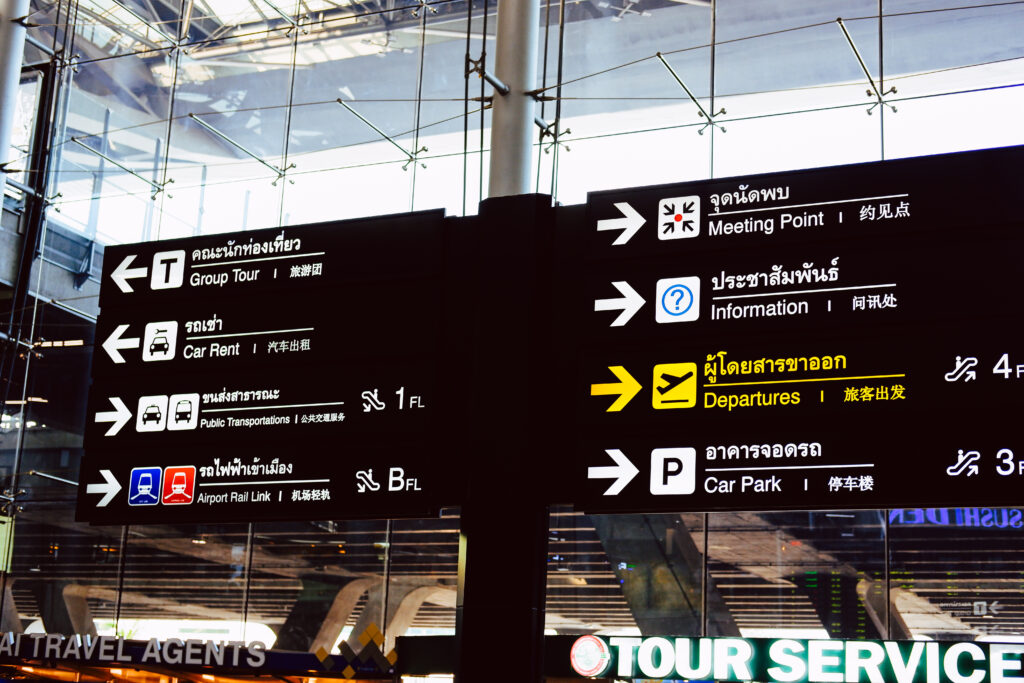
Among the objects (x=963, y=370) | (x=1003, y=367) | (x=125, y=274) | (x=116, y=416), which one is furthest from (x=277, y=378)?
(x=1003, y=367)

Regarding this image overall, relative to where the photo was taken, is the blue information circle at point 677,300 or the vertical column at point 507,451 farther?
the blue information circle at point 677,300

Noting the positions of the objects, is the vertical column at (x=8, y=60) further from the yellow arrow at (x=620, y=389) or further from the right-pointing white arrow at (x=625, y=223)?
the yellow arrow at (x=620, y=389)

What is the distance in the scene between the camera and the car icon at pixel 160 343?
29.2 feet

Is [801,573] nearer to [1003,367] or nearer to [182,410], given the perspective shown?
[1003,367]

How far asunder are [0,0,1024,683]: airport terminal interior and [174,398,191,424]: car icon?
3.85 meters

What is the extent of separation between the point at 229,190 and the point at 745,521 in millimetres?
8143

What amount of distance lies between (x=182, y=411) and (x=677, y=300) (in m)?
3.35

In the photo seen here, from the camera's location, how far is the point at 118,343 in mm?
9086

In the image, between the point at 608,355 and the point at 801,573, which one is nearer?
the point at 608,355

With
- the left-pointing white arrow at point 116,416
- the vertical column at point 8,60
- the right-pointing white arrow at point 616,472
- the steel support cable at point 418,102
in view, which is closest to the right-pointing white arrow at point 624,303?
the right-pointing white arrow at point 616,472

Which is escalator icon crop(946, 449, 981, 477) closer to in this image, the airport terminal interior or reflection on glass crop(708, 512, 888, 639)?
the airport terminal interior

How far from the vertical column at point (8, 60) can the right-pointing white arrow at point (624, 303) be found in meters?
10.1

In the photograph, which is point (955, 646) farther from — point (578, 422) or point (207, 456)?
point (207, 456)

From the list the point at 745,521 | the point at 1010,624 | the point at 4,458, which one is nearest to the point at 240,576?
the point at 4,458
